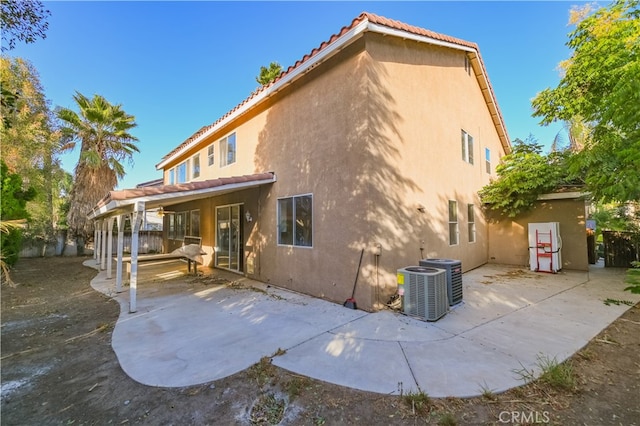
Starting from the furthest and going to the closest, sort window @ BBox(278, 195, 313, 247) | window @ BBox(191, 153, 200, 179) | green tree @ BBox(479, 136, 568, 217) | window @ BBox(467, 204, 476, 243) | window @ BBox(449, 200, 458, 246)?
window @ BBox(191, 153, 200, 179) → window @ BBox(467, 204, 476, 243) → green tree @ BBox(479, 136, 568, 217) → window @ BBox(449, 200, 458, 246) → window @ BBox(278, 195, 313, 247)

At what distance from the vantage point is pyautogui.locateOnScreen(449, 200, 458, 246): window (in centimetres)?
880

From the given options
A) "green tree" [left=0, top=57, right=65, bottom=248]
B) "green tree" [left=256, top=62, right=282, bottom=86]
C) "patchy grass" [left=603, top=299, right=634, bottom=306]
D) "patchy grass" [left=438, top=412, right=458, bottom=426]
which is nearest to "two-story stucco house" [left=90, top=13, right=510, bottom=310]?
"patchy grass" [left=438, top=412, right=458, bottom=426]

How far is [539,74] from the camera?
12.5m

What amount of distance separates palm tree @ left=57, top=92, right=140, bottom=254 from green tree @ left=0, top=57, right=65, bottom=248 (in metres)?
1.08

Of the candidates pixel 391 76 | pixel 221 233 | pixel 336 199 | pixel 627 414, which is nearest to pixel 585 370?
pixel 627 414

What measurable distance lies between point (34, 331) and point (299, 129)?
6.93 m

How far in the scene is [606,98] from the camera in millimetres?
4965

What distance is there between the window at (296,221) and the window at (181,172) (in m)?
9.07

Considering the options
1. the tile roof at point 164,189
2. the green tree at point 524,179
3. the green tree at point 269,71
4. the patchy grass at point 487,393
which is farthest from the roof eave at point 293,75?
the green tree at point 269,71

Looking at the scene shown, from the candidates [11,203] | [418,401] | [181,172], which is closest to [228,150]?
[181,172]

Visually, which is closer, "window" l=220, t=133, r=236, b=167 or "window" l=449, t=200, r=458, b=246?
"window" l=449, t=200, r=458, b=246

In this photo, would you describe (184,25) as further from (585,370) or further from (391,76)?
(585,370)

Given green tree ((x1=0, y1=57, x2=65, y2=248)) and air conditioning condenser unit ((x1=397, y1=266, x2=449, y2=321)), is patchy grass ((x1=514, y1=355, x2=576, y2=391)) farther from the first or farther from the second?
green tree ((x1=0, y1=57, x2=65, y2=248))

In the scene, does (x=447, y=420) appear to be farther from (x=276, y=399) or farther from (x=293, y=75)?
(x=293, y=75)
